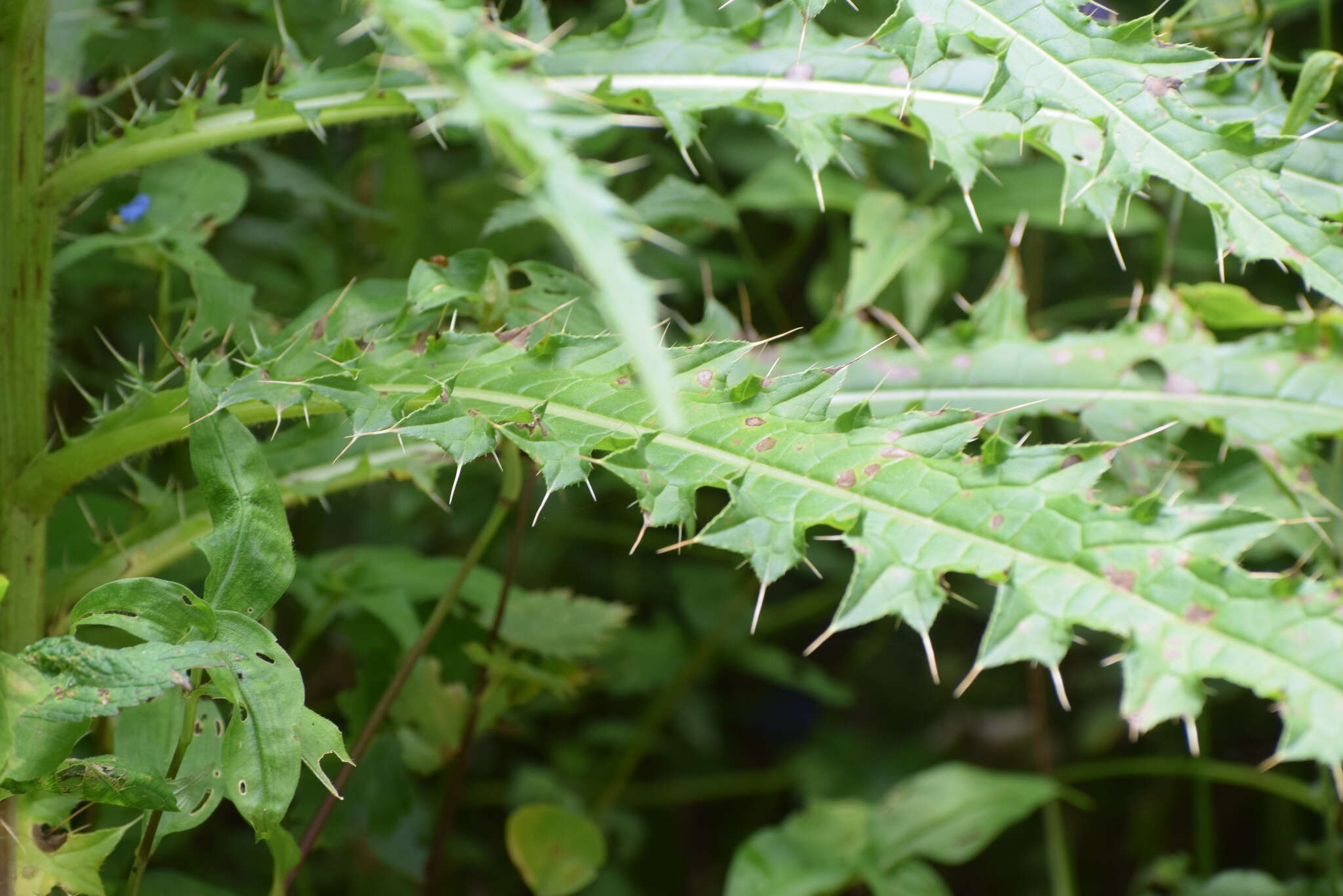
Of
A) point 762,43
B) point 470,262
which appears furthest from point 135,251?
point 762,43

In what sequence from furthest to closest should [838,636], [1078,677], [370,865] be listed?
1. [838,636]
2. [1078,677]
3. [370,865]

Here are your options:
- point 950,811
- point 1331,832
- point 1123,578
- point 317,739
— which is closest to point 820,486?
point 1123,578

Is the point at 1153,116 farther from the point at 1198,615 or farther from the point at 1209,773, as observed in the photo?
the point at 1209,773

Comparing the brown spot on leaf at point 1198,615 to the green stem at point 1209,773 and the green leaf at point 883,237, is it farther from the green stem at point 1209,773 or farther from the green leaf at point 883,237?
the green stem at point 1209,773

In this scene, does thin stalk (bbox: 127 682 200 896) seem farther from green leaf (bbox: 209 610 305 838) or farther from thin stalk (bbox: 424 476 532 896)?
thin stalk (bbox: 424 476 532 896)

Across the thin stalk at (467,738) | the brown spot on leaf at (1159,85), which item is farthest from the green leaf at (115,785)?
the brown spot on leaf at (1159,85)

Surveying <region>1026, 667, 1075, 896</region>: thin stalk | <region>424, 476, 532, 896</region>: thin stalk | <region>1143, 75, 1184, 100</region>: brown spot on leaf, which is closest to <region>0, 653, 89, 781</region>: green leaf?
<region>424, 476, 532, 896</region>: thin stalk

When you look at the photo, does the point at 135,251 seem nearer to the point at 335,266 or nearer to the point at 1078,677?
the point at 335,266
